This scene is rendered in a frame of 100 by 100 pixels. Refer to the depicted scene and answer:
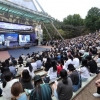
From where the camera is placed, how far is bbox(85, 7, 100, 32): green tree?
5370 cm

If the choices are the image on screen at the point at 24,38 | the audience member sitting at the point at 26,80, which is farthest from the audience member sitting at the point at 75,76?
the image on screen at the point at 24,38

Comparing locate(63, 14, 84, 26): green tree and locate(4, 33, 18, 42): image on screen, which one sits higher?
locate(63, 14, 84, 26): green tree

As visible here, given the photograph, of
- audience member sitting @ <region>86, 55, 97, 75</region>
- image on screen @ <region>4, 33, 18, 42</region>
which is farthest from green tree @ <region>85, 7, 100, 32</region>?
audience member sitting @ <region>86, 55, 97, 75</region>

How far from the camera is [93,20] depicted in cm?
5556

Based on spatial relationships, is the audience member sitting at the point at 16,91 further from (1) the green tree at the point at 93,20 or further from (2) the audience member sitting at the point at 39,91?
(1) the green tree at the point at 93,20

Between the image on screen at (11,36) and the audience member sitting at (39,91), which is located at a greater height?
the image on screen at (11,36)

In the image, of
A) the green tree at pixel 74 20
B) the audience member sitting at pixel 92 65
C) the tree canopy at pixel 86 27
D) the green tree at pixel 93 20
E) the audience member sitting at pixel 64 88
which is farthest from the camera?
the green tree at pixel 74 20

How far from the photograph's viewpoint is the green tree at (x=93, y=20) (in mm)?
53697

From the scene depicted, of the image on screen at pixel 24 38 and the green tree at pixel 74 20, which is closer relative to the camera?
the image on screen at pixel 24 38

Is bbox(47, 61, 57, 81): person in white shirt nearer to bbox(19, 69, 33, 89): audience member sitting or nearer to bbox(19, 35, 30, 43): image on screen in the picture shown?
bbox(19, 69, 33, 89): audience member sitting

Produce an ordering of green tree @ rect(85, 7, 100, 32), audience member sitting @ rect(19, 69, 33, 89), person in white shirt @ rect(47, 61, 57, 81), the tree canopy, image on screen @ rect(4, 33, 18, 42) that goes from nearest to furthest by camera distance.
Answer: audience member sitting @ rect(19, 69, 33, 89) → person in white shirt @ rect(47, 61, 57, 81) → image on screen @ rect(4, 33, 18, 42) → the tree canopy → green tree @ rect(85, 7, 100, 32)

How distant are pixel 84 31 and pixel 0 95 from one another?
5324 cm

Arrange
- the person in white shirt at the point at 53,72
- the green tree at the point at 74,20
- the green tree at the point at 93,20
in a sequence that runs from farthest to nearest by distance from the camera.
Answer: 1. the green tree at the point at 74,20
2. the green tree at the point at 93,20
3. the person in white shirt at the point at 53,72

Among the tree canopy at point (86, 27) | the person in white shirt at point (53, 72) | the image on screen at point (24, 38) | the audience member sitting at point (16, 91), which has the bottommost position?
the person in white shirt at point (53, 72)
